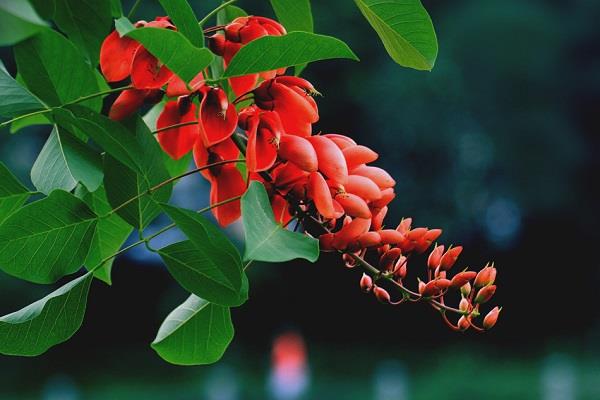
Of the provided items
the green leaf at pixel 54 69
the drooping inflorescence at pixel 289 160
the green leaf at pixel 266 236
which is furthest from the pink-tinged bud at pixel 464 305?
the green leaf at pixel 54 69

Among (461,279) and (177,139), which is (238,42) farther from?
(461,279)

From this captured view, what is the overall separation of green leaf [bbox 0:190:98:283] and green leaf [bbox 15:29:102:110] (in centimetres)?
5

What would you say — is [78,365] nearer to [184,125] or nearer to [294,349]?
[294,349]

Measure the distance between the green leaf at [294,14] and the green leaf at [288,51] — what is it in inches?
4.1

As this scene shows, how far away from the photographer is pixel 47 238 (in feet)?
1.77

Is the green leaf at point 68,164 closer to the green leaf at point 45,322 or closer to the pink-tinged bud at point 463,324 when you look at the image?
the green leaf at point 45,322

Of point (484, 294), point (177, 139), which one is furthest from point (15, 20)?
point (484, 294)

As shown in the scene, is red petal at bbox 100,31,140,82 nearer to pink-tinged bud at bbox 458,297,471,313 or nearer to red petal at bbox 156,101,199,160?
red petal at bbox 156,101,199,160

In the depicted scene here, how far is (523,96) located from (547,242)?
1.74 metres

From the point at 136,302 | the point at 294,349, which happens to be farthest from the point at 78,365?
the point at 294,349

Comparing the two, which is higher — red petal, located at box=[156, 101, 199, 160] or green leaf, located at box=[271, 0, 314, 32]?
green leaf, located at box=[271, 0, 314, 32]

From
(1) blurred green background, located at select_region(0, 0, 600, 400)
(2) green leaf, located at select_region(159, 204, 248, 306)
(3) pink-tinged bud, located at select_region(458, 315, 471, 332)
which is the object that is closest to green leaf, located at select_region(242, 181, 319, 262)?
(2) green leaf, located at select_region(159, 204, 248, 306)

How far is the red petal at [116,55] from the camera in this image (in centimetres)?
55

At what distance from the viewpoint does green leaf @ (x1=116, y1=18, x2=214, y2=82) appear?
1.56 ft
